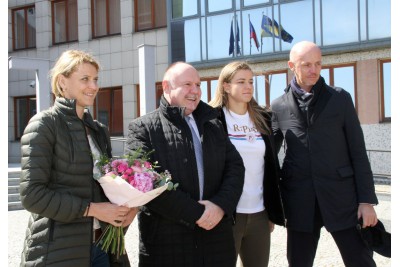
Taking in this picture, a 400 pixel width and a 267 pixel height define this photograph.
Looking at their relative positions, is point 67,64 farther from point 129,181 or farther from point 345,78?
point 345,78

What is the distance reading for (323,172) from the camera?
12.8 feet

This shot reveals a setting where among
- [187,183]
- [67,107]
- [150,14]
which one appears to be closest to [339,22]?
[150,14]

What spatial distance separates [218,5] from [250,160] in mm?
14995

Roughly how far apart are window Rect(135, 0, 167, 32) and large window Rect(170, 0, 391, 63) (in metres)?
1.55

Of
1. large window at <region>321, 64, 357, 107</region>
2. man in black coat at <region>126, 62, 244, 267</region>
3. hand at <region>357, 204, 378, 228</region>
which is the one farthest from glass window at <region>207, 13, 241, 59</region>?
man in black coat at <region>126, 62, 244, 267</region>

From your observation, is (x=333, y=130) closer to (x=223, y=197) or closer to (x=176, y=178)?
(x=223, y=197)

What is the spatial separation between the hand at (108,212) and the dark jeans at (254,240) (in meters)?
1.27

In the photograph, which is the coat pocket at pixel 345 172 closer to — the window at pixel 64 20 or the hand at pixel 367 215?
the hand at pixel 367 215

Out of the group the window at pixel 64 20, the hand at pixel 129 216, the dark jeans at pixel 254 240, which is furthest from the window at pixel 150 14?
the hand at pixel 129 216

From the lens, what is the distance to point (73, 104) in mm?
3086

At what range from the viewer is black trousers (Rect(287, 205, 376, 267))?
384 cm

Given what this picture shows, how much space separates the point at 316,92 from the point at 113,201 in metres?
1.89

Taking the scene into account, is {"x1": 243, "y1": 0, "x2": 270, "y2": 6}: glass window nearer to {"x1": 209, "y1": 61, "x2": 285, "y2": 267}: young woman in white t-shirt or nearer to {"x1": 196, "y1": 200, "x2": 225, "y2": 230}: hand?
{"x1": 209, "y1": 61, "x2": 285, "y2": 267}: young woman in white t-shirt

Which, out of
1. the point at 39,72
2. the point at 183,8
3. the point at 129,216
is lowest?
the point at 129,216
